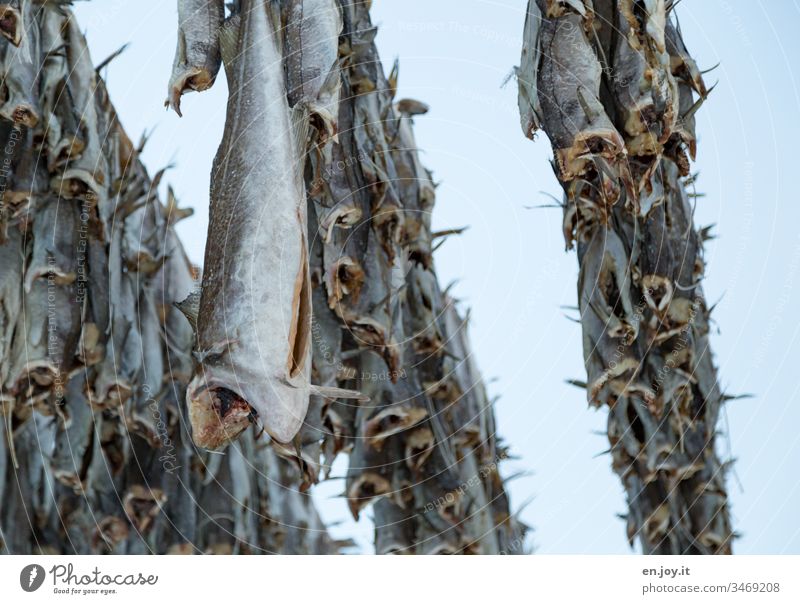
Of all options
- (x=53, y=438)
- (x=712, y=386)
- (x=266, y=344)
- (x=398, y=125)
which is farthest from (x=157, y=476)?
(x=266, y=344)

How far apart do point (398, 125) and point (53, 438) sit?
62.0 inches

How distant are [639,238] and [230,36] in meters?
1.80

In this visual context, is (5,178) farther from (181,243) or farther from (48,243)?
(181,243)

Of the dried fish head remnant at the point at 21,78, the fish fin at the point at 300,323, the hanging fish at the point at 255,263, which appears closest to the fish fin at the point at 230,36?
the hanging fish at the point at 255,263

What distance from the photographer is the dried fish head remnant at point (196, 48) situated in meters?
1.69

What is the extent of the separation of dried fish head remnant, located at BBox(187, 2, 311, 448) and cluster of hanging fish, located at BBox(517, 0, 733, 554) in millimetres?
544

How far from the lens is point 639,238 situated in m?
3.24

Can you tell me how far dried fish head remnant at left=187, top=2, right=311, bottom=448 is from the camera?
1.44m

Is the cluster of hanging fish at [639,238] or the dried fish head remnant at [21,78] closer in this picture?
the cluster of hanging fish at [639,238]

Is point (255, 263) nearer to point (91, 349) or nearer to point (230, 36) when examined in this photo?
point (230, 36)

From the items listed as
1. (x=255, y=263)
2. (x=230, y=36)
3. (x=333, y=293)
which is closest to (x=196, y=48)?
(x=230, y=36)

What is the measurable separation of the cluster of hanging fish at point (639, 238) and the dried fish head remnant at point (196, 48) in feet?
1.93

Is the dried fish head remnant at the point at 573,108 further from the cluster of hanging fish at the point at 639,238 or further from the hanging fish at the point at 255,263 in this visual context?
the hanging fish at the point at 255,263

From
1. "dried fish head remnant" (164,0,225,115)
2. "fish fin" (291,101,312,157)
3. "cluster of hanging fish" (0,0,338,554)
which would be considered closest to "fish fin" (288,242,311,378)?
"fish fin" (291,101,312,157)
